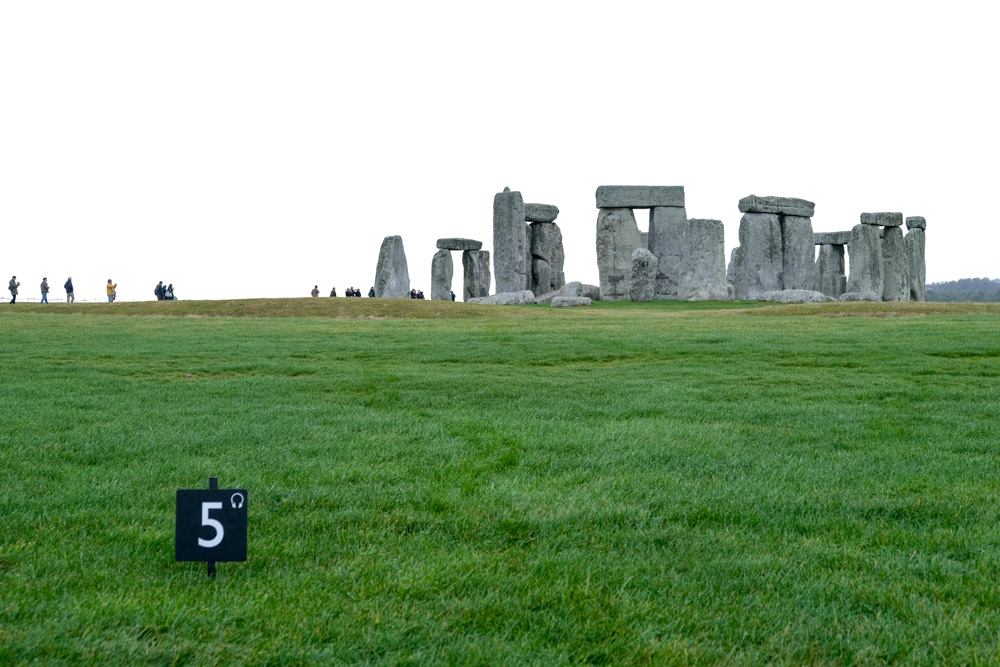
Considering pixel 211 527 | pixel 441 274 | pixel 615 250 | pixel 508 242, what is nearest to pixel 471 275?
pixel 441 274

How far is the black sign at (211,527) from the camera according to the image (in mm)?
4152

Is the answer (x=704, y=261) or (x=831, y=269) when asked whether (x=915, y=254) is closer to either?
(x=831, y=269)

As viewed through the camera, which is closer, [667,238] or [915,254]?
[667,238]

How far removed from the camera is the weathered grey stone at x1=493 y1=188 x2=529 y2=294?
1469 inches

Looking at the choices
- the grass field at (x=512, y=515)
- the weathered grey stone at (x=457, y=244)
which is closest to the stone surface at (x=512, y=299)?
the weathered grey stone at (x=457, y=244)

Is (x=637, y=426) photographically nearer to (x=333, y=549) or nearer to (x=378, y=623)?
(x=333, y=549)

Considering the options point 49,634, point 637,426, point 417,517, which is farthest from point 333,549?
point 637,426

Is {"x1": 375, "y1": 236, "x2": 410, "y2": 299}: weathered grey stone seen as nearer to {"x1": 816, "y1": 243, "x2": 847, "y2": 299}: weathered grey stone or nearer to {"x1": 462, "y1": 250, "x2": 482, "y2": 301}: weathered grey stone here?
{"x1": 462, "y1": 250, "x2": 482, "y2": 301}: weathered grey stone

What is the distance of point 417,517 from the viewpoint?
17.4 feet

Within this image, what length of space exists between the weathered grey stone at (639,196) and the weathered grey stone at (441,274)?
7.26 m

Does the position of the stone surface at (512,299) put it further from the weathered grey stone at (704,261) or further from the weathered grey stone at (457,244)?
the weathered grey stone at (457,244)

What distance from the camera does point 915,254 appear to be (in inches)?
1592

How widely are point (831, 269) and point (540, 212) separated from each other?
1219 centimetres

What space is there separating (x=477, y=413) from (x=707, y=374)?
3980 mm
